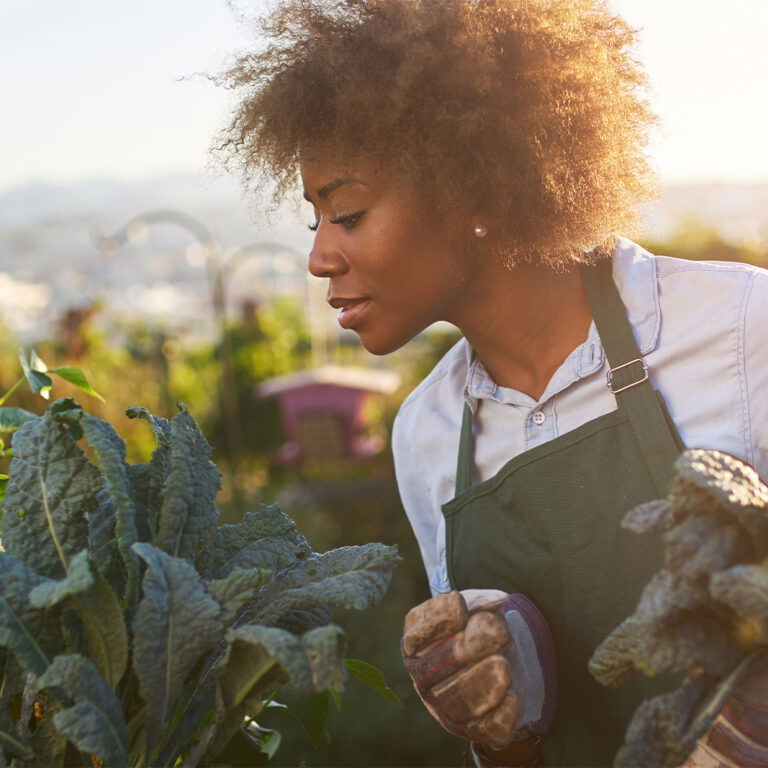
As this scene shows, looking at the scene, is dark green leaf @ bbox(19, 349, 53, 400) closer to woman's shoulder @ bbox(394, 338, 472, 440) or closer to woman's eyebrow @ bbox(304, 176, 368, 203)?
woman's eyebrow @ bbox(304, 176, 368, 203)

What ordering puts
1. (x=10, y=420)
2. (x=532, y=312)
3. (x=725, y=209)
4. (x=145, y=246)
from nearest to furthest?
1. (x=10, y=420)
2. (x=532, y=312)
3. (x=725, y=209)
4. (x=145, y=246)

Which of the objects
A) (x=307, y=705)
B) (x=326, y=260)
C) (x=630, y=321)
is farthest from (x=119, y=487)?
(x=630, y=321)

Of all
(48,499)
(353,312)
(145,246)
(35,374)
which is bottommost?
(48,499)

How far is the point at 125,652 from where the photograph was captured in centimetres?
79

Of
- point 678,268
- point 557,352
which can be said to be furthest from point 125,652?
point 678,268

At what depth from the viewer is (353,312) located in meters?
1.33

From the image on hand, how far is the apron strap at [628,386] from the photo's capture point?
1213 mm

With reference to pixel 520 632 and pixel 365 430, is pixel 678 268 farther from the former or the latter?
pixel 365 430

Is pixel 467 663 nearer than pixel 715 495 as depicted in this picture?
No

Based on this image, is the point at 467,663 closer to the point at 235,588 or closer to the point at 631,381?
the point at 235,588

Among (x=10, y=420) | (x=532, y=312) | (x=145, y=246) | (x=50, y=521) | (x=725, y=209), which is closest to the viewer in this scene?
(x=50, y=521)

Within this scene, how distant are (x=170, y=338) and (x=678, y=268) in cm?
433

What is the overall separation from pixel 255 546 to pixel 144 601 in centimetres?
16

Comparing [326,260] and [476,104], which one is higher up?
[476,104]
